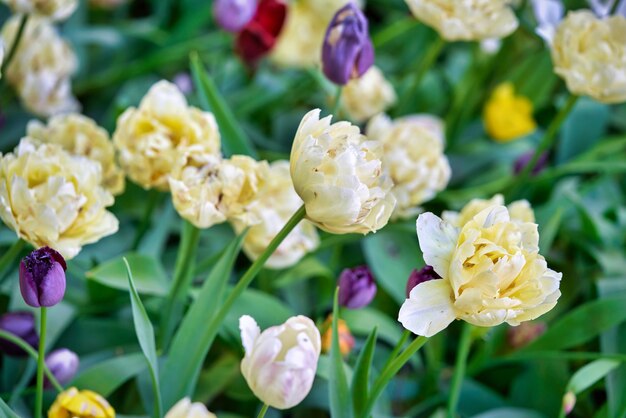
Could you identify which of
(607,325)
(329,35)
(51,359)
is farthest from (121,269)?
(607,325)

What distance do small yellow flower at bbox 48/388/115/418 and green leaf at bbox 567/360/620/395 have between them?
37 cm

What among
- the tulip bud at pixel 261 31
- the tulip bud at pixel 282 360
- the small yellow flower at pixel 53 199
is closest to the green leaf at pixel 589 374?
the tulip bud at pixel 282 360

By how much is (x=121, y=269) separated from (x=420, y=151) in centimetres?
31

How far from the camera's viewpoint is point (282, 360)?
0.50 metres

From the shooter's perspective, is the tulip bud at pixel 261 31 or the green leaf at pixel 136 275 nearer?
the green leaf at pixel 136 275

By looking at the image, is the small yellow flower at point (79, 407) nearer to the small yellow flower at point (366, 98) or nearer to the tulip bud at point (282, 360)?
the tulip bud at point (282, 360)

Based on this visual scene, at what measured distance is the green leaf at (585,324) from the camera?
79 centimetres

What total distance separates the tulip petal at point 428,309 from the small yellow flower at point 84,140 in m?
0.32

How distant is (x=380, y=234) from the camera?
92 cm

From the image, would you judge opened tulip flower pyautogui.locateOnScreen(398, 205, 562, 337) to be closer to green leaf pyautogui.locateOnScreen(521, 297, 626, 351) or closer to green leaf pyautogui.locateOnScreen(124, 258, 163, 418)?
green leaf pyautogui.locateOnScreen(124, 258, 163, 418)

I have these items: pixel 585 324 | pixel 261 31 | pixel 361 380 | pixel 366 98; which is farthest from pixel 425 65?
pixel 361 380

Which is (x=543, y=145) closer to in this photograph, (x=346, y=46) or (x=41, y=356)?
(x=346, y=46)

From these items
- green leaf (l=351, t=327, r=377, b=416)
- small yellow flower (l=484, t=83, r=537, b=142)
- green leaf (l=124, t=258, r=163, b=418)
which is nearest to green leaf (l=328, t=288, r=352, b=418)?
green leaf (l=351, t=327, r=377, b=416)

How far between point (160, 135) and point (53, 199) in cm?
13
